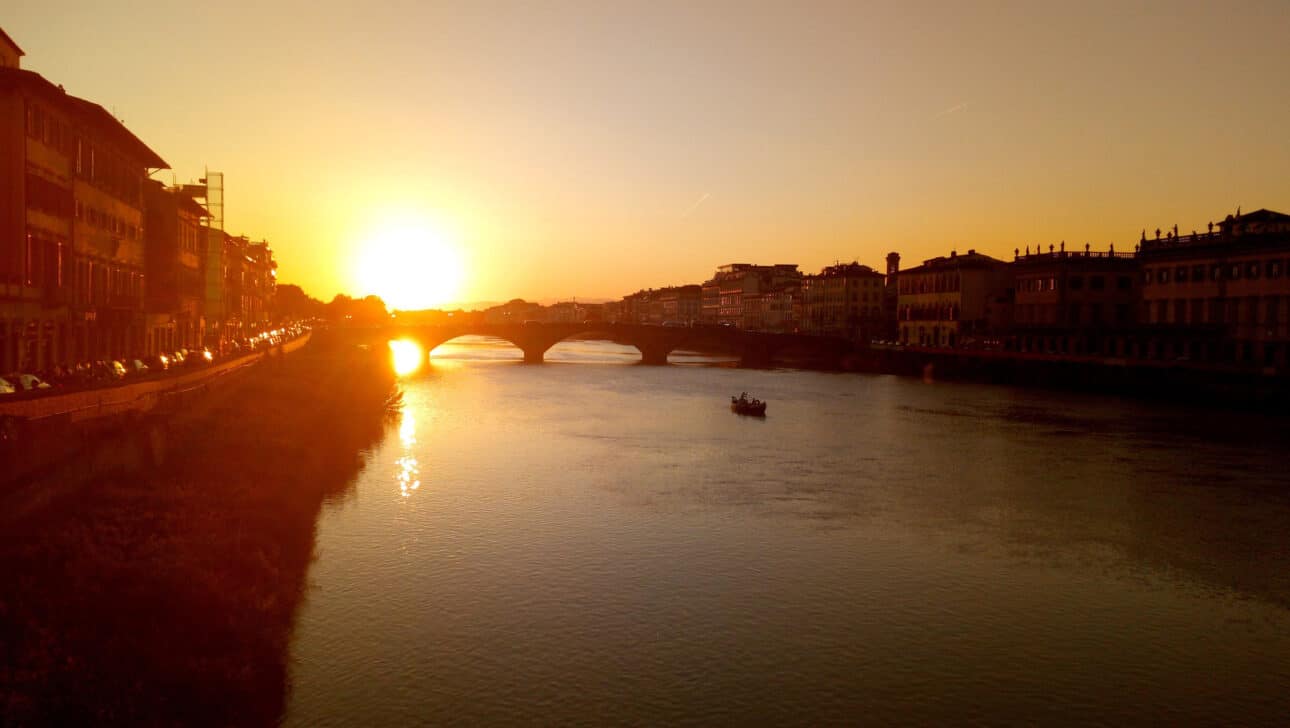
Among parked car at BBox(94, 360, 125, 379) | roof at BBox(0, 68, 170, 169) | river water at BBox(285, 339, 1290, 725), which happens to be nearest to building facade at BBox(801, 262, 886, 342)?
river water at BBox(285, 339, 1290, 725)

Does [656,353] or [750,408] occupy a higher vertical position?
[656,353]

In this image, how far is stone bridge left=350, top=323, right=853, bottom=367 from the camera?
117 metres

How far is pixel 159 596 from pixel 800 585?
14754 mm

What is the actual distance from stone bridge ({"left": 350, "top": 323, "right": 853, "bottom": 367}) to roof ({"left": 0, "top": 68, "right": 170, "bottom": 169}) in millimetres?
57513

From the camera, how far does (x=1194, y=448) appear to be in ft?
156

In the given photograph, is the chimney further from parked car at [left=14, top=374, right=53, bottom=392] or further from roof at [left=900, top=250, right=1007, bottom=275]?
roof at [left=900, top=250, right=1007, bottom=275]

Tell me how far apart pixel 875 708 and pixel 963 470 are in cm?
2678

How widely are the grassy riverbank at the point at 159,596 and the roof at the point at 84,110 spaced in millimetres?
16960

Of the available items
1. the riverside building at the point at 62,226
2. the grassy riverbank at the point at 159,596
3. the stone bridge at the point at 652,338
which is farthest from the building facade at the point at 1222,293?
the riverside building at the point at 62,226

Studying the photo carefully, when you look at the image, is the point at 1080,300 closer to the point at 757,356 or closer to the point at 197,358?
the point at 757,356

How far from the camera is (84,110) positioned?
43.7m

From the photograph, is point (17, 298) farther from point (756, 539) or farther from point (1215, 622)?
point (1215, 622)

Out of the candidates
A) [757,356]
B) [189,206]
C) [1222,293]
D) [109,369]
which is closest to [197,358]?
[109,369]

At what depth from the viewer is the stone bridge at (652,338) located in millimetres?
116875
